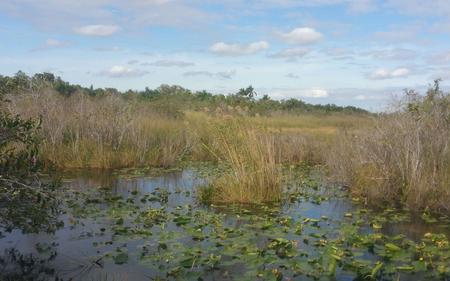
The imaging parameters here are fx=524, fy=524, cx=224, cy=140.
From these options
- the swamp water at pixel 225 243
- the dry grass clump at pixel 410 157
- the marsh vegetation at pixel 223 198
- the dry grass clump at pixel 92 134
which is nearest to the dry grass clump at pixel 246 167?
the marsh vegetation at pixel 223 198

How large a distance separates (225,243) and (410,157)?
437cm

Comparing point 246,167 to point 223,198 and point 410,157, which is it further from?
point 410,157

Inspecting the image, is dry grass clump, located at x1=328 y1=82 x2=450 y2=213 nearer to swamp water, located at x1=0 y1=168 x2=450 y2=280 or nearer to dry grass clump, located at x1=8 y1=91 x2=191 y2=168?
swamp water, located at x1=0 y1=168 x2=450 y2=280

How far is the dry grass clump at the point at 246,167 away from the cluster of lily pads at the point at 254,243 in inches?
16.9

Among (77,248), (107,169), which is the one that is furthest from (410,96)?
(107,169)

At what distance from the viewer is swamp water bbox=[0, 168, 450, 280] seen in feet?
18.9

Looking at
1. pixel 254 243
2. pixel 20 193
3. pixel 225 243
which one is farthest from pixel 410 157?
pixel 20 193

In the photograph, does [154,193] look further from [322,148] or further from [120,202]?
[322,148]

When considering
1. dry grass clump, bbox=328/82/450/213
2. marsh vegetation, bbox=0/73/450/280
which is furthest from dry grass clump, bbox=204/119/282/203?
dry grass clump, bbox=328/82/450/213

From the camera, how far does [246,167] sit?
962cm

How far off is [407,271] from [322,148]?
1089cm

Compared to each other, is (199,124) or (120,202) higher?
(199,124)

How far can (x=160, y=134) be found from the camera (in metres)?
17.8

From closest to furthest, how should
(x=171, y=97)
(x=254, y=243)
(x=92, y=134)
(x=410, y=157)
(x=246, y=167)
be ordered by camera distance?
(x=254, y=243) < (x=410, y=157) < (x=246, y=167) < (x=92, y=134) < (x=171, y=97)
